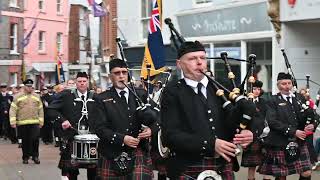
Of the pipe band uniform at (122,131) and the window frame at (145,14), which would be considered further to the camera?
the window frame at (145,14)

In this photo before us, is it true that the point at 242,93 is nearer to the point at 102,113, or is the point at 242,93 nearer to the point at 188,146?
the point at 188,146

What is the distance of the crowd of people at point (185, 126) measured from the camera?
16.1 feet

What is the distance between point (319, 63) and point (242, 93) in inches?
466

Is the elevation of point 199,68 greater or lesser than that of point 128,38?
lesser

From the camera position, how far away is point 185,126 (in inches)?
197

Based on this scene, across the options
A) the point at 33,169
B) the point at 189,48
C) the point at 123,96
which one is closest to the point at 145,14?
the point at 33,169

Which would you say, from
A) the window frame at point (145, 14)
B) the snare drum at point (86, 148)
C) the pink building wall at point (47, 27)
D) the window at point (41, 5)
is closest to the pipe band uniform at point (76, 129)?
the snare drum at point (86, 148)

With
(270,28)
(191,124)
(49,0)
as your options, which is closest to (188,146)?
(191,124)

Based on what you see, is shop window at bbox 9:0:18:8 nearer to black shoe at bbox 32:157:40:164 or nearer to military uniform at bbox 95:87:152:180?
black shoe at bbox 32:157:40:164

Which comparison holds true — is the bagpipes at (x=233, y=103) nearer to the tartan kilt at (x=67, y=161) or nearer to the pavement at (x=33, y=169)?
the tartan kilt at (x=67, y=161)

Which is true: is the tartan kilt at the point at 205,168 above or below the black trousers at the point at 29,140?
above

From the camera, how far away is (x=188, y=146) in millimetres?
4875

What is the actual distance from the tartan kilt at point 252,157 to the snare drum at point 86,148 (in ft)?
9.20

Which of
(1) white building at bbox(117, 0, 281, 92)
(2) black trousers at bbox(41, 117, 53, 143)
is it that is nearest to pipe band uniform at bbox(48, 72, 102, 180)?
(1) white building at bbox(117, 0, 281, 92)
